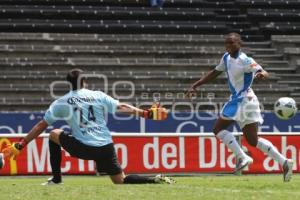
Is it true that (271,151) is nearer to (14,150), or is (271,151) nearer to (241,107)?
(241,107)

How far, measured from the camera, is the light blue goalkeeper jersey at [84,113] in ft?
28.6

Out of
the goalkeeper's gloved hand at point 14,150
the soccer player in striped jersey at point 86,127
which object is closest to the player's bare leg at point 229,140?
the soccer player in striped jersey at point 86,127

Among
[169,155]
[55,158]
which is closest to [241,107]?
[55,158]

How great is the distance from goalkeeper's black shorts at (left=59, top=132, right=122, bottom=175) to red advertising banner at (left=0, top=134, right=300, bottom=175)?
4.83 m

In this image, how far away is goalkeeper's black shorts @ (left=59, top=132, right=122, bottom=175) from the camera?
8.77 m

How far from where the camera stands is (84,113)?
8.75 meters

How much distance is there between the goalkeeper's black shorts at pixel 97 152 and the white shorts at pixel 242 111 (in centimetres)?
162

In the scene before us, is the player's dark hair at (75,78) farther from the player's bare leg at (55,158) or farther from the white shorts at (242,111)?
the white shorts at (242,111)

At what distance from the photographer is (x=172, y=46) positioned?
901 inches

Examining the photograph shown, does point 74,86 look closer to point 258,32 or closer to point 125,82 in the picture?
point 125,82

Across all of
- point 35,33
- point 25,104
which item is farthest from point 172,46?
point 25,104

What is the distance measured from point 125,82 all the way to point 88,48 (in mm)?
2040

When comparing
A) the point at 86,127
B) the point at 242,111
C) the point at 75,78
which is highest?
the point at 75,78

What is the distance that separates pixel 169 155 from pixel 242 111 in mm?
4838
